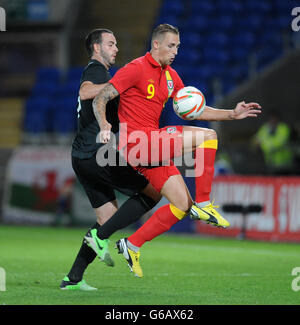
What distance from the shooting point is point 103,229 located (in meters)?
6.85

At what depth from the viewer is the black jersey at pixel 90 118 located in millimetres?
6859

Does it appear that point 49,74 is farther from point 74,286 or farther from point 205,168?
point 205,168

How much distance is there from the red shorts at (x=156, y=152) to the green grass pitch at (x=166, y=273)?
1.00 meters

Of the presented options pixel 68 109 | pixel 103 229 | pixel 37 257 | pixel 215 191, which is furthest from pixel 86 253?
pixel 68 109

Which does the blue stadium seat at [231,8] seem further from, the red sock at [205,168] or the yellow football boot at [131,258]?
the yellow football boot at [131,258]

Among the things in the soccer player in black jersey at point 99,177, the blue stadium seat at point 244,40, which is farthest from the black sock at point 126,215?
the blue stadium seat at point 244,40

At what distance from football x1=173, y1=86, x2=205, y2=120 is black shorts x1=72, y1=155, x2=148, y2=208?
0.66 m

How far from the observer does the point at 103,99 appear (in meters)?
6.54

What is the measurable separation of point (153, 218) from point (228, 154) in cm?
886

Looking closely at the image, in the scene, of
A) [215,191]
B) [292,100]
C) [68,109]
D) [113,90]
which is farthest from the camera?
[68,109]

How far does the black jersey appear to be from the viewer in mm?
6859

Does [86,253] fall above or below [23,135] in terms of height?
below

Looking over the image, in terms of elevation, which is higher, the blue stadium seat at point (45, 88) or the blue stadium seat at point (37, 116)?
the blue stadium seat at point (45, 88)

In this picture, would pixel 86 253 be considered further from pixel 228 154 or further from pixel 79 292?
pixel 228 154
